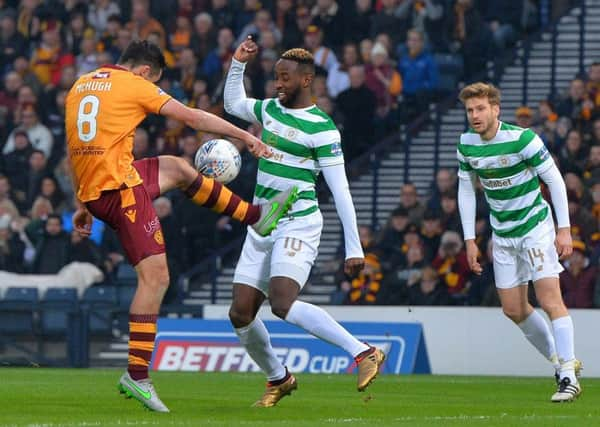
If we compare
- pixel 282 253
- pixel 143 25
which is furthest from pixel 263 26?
pixel 282 253

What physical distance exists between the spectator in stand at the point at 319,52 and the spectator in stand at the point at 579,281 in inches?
239

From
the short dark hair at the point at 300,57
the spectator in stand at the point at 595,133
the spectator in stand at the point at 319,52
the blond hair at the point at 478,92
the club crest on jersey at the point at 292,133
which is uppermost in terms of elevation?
the short dark hair at the point at 300,57

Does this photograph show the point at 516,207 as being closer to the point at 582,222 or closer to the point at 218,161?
Result: the point at 218,161

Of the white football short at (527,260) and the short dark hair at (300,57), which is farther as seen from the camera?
the white football short at (527,260)

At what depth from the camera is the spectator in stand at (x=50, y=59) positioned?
82.5ft

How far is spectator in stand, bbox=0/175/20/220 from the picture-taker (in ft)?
74.1

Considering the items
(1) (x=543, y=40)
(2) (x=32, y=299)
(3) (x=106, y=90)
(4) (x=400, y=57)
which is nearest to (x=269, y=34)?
(4) (x=400, y=57)

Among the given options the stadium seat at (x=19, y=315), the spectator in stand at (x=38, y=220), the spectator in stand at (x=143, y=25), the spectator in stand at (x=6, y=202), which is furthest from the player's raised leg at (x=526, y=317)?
the spectator in stand at (x=143, y=25)

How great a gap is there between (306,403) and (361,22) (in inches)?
498

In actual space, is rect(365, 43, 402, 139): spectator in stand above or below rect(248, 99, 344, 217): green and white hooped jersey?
below

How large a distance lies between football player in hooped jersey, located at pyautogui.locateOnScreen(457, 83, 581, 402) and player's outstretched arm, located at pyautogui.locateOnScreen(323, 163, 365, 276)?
63.6 inches

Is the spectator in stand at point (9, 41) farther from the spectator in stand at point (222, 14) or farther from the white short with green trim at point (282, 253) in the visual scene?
the white short with green trim at point (282, 253)

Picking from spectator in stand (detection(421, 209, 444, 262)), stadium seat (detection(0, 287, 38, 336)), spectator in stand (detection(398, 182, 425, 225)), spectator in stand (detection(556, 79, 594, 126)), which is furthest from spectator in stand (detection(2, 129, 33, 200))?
spectator in stand (detection(556, 79, 594, 126))

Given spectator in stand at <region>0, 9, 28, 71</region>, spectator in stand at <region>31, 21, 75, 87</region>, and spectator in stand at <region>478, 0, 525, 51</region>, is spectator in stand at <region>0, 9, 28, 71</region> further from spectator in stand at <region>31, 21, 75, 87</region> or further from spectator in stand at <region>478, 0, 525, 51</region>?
spectator in stand at <region>478, 0, 525, 51</region>
